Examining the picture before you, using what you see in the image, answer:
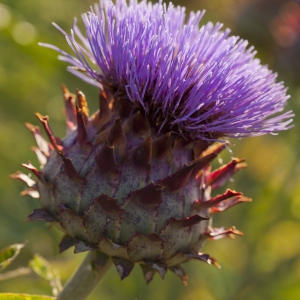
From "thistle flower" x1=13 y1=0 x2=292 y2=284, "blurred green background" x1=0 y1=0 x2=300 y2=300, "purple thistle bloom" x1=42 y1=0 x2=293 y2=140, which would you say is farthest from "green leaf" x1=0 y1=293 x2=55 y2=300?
"blurred green background" x1=0 y1=0 x2=300 y2=300

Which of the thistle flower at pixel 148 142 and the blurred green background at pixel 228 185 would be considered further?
the blurred green background at pixel 228 185

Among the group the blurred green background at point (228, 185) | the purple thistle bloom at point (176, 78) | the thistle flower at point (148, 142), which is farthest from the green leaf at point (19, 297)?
the blurred green background at point (228, 185)

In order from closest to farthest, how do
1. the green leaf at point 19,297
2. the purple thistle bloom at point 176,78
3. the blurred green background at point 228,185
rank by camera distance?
the green leaf at point 19,297 → the purple thistle bloom at point 176,78 → the blurred green background at point 228,185

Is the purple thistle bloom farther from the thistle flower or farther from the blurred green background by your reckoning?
the blurred green background

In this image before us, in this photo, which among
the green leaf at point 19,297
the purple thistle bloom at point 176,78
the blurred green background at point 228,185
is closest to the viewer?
the green leaf at point 19,297

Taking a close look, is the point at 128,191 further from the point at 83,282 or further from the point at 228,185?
the point at 228,185

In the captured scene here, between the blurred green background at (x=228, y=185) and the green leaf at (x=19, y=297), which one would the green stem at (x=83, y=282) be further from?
the blurred green background at (x=228, y=185)

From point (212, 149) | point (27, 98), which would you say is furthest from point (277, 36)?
point (212, 149)
